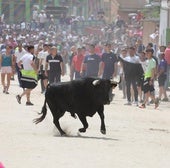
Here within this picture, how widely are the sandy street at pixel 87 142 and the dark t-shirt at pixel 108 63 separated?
14.4ft

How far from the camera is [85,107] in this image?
555 inches

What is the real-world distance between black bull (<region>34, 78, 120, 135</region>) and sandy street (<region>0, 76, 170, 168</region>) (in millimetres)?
411

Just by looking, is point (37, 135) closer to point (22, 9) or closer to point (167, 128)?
point (167, 128)

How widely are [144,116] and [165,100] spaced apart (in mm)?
5407

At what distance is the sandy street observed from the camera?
35.0 feet

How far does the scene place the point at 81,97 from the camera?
1405 cm

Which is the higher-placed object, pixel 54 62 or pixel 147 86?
pixel 54 62

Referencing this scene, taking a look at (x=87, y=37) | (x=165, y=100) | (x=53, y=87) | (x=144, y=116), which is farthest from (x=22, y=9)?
(x=53, y=87)

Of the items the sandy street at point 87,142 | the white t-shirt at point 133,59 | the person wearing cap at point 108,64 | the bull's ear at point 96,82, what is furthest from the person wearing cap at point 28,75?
the bull's ear at point 96,82

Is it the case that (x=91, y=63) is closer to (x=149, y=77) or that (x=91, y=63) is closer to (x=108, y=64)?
(x=108, y=64)

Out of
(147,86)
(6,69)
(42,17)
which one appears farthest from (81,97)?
(42,17)

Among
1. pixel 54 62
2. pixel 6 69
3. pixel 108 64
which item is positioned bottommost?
pixel 6 69

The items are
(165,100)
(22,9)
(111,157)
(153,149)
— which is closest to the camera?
(111,157)

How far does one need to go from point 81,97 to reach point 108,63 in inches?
393
